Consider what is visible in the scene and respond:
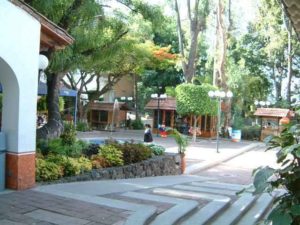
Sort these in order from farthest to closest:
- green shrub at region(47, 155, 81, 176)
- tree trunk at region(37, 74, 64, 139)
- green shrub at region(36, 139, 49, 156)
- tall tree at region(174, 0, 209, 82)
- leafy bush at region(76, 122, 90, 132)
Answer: tall tree at region(174, 0, 209, 82), leafy bush at region(76, 122, 90, 132), tree trunk at region(37, 74, 64, 139), green shrub at region(36, 139, 49, 156), green shrub at region(47, 155, 81, 176)

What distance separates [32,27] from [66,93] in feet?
46.1

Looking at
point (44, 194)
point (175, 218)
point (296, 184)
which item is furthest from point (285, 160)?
point (44, 194)

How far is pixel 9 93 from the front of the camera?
6375mm

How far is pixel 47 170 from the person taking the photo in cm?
738

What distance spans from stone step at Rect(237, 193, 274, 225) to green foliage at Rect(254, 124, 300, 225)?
11.0 feet

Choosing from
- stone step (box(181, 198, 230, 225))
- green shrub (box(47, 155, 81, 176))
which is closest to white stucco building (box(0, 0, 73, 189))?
green shrub (box(47, 155, 81, 176))

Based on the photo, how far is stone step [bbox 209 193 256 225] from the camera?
5539 mm

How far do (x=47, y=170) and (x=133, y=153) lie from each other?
357 cm

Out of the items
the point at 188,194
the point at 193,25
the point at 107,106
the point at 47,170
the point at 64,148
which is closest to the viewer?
the point at 188,194

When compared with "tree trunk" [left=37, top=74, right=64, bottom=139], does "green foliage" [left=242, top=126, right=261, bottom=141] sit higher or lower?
lower

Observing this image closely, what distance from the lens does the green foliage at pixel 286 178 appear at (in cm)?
236

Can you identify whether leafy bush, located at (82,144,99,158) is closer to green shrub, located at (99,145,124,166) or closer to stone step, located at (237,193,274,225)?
green shrub, located at (99,145,124,166)

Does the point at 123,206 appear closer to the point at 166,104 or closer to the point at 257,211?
the point at 257,211

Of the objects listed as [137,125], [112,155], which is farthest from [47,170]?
[137,125]
